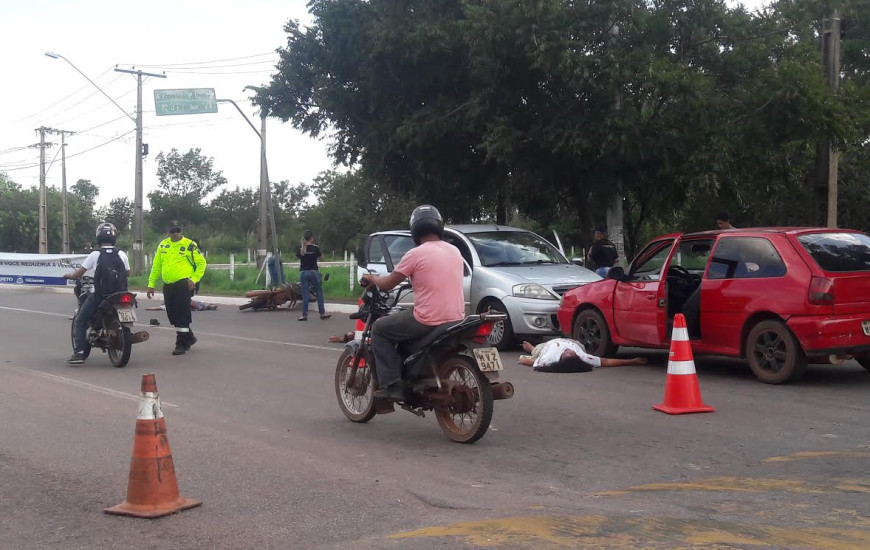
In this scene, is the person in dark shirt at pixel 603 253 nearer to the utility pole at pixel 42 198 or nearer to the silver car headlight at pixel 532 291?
the silver car headlight at pixel 532 291

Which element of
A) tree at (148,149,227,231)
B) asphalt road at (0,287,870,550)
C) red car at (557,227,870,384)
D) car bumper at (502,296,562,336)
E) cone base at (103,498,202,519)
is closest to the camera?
asphalt road at (0,287,870,550)

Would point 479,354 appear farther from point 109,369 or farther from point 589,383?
point 109,369

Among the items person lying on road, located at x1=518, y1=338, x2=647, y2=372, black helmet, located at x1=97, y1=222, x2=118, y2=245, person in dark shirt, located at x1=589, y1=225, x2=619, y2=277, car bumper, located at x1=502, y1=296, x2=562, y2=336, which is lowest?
person lying on road, located at x1=518, y1=338, x2=647, y2=372

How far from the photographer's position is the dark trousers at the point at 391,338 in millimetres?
7500

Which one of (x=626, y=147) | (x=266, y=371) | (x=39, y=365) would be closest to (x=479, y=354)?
(x=266, y=371)

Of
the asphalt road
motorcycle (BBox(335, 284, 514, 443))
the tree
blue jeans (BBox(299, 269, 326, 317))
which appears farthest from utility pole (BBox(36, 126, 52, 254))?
motorcycle (BBox(335, 284, 514, 443))

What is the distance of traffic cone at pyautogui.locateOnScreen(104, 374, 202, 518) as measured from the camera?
5.53 meters

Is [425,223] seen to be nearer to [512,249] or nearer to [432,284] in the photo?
[432,284]

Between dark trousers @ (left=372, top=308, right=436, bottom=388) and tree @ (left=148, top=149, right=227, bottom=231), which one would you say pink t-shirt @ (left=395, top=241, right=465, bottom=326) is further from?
tree @ (left=148, top=149, right=227, bottom=231)

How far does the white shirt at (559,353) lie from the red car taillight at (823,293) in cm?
281

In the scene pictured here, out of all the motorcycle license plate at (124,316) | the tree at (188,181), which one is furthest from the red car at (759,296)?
the tree at (188,181)

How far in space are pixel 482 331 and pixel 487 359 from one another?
0.82 ft

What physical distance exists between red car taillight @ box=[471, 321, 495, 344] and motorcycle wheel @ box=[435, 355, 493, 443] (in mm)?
171

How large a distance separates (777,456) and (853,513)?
163cm
